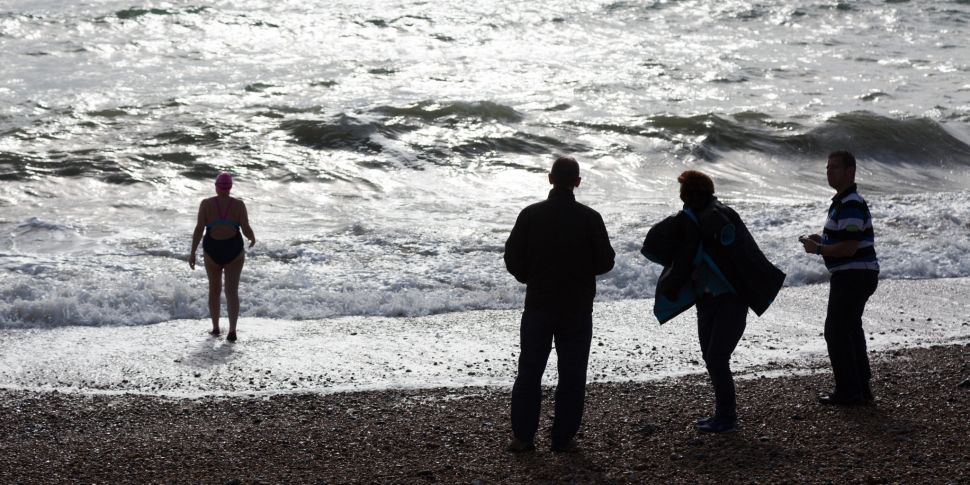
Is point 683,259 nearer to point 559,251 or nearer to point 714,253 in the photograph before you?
point 714,253

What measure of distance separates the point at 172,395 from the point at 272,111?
1410 centimetres

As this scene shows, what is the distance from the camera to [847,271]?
6090mm

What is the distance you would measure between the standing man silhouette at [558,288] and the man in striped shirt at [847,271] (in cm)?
138

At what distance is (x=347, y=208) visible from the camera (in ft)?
49.1

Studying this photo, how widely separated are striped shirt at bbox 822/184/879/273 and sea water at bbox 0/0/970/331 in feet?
15.3

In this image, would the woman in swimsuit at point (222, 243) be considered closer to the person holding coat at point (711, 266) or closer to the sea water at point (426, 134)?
the sea water at point (426, 134)

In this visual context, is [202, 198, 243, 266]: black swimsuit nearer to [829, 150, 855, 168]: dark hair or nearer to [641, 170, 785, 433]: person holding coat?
[641, 170, 785, 433]: person holding coat

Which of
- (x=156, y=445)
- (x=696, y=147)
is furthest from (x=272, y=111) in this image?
(x=156, y=445)

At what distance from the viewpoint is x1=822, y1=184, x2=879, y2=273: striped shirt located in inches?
236

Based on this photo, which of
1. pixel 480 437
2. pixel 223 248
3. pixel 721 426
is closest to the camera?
pixel 721 426

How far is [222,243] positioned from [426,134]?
10.9 meters

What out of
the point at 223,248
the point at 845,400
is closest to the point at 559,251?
the point at 845,400

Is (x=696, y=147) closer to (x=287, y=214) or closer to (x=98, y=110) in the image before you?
(x=287, y=214)

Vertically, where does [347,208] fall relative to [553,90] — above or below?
below
